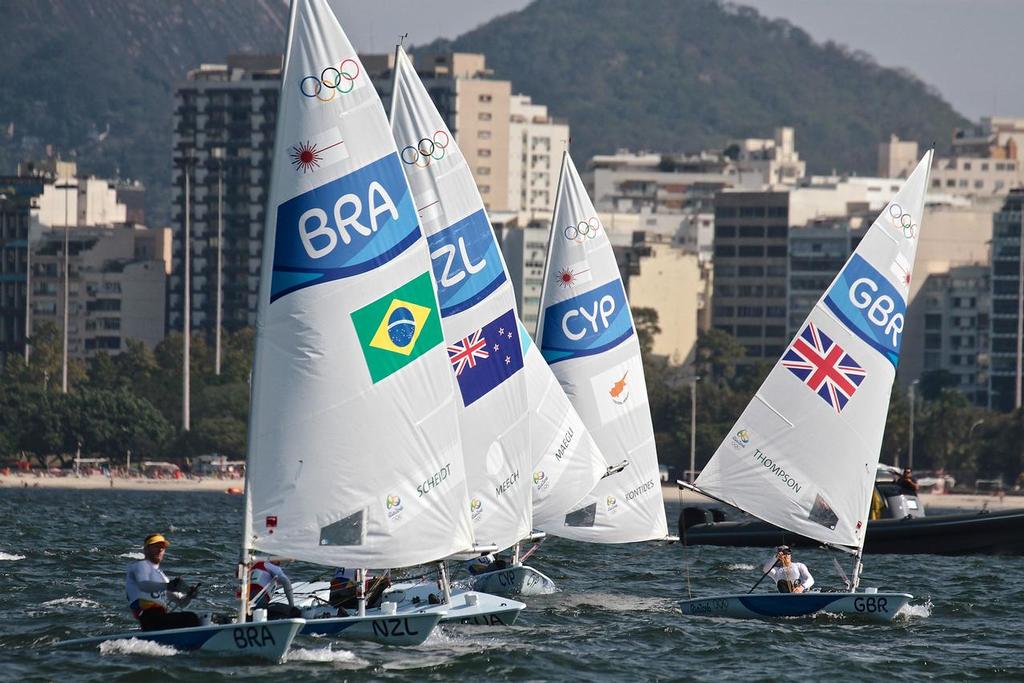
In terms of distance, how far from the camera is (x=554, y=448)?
152 ft

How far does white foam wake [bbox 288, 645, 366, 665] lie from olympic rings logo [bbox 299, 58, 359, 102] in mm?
8563

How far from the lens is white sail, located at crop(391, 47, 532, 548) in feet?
130

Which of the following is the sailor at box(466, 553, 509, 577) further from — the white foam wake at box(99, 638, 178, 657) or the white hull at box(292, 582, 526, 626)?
the white foam wake at box(99, 638, 178, 657)

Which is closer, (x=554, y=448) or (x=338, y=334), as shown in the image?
(x=338, y=334)

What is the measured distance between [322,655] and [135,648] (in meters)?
2.86

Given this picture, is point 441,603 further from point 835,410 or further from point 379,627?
point 835,410

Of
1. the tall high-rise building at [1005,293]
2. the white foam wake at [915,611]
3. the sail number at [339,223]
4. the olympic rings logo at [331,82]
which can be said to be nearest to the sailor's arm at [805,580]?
the white foam wake at [915,611]

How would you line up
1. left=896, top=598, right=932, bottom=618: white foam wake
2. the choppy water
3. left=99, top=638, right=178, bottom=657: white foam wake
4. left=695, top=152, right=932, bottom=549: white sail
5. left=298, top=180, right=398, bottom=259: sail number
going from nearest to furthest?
left=298, top=180, right=398, bottom=259: sail number < left=99, top=638, right=178, bottom=657: white foam wake < the choppy water < left=695, top=152, right=932, bottom=549: white sail < left=896, top=598, right=932, bottom=618: white foam wake

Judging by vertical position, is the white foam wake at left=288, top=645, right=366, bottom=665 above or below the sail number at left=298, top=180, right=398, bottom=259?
below

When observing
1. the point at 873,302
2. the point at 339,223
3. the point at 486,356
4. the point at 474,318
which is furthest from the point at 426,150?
the point at 873,302

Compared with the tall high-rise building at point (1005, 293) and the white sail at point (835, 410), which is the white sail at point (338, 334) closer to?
the white sail at point (835, 410)

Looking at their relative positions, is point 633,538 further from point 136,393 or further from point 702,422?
point 136,393

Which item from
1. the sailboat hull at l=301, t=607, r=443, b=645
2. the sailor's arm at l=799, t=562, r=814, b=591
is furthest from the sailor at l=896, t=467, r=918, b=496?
the sailboat hull at l=301, t=607, r=443, b=645

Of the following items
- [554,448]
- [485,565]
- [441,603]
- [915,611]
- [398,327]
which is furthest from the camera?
[554,448]
